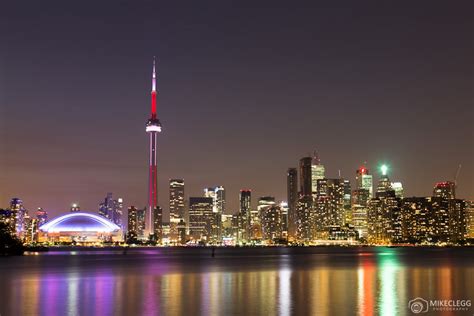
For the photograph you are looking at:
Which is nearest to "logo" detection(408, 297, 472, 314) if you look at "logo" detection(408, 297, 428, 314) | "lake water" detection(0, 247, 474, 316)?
Answer: "logo" detection(408, 297, 428, 314)

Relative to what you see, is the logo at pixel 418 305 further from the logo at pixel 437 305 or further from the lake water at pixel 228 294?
the lake water at pixel 228 294

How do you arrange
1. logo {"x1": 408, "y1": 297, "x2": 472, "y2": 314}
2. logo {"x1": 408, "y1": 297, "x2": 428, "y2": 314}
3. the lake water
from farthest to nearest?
1. the lake water
2. logo {"x1": 408, "y1": 297, "x2": 472, "y2": 314}
3. logo {"x1": 408, "y1": 297, "x2": 428, "y2": 314}

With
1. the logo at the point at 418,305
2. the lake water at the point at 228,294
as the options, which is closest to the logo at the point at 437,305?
the logo at the point at 418,305

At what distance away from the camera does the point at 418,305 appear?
48938 mm

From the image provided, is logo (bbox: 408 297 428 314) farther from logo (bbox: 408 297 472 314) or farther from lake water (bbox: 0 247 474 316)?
lake water (bbox: 0 247 474 316)

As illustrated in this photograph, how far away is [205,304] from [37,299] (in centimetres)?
1378


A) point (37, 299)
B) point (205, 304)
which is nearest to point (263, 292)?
point (205, 304)

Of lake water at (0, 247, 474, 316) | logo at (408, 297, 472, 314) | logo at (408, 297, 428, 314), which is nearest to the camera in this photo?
logo at (408, 297, 428, 314)

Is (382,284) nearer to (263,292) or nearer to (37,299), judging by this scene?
(263,292)

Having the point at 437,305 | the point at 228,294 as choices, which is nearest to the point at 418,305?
the point at 437,305

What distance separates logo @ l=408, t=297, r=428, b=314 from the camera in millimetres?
45447

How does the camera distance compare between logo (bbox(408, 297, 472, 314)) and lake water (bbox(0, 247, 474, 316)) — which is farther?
lake water (bbox(0, 247, 474, 316))

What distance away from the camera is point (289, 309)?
47.6 m

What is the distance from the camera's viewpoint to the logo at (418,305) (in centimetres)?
4545
